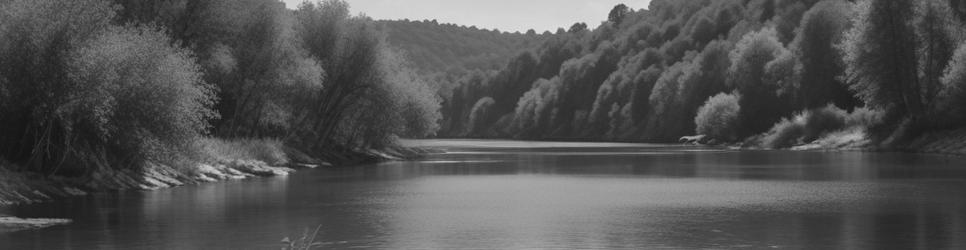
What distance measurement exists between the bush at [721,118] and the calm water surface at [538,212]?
67.1 metres

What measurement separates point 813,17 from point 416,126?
4694cm

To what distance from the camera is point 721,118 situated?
429ft

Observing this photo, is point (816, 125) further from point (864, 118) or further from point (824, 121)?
point (864, 118)

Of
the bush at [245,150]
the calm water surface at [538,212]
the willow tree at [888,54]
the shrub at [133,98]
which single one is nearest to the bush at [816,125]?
the willow tree at [888,54]

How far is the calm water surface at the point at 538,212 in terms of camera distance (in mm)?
28891

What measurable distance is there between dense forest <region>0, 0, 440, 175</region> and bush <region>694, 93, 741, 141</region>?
154 ft

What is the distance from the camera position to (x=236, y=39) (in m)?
65.6

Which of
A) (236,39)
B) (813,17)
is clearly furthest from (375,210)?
(813,17)

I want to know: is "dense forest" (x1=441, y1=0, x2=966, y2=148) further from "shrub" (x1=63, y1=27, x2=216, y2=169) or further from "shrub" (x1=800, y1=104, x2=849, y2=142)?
"shrub" (x1=63, y1=27, x2=216, y2=169)

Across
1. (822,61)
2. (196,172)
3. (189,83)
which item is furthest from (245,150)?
(822,61)

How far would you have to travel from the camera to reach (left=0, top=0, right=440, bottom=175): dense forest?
137 feet

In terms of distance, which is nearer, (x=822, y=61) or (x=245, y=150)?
(x=245, y=150)

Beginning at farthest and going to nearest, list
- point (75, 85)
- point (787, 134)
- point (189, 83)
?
point (787, 134)
point (189, 83)
point (75, 85)

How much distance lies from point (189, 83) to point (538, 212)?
737 inches
